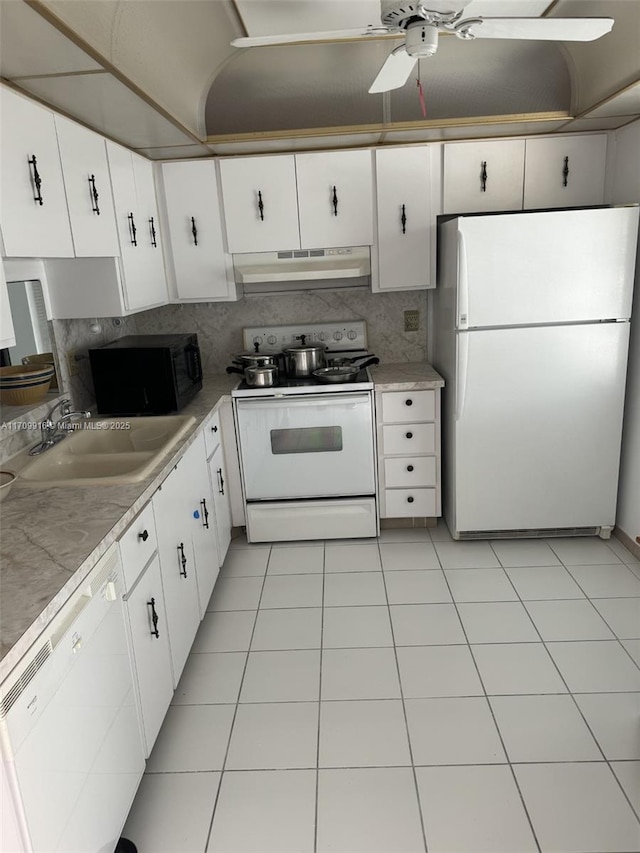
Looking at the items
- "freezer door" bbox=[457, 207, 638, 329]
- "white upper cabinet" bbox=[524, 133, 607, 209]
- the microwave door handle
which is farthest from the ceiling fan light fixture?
the microwave door handle

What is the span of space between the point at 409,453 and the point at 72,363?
6.02 ft

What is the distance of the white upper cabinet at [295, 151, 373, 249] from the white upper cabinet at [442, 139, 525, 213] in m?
0.44

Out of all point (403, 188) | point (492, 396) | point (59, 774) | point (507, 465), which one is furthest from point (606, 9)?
point (59, 774)

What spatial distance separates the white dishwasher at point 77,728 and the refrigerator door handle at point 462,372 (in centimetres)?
197

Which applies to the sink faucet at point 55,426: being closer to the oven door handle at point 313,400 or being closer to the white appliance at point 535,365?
the oven door handle at point 313,400

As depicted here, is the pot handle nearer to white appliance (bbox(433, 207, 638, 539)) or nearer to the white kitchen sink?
white appliance (bbox(433, 207, 638, 539))

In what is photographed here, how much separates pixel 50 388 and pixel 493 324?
6.99ft

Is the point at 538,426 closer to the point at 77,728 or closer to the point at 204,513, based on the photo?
the point at 204,513

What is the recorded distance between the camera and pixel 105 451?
2686mm

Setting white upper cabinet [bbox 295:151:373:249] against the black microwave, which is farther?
white upper cabinet [bbox 295:151:373:249]

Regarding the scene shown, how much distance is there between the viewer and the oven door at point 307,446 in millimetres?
3297

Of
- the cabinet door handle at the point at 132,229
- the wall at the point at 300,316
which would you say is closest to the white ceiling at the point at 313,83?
the cabinet door handle at the point at 132,229

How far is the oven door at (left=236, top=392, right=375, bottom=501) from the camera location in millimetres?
3297

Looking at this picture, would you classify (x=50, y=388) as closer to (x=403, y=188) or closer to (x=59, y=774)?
(x=59, y=774)
